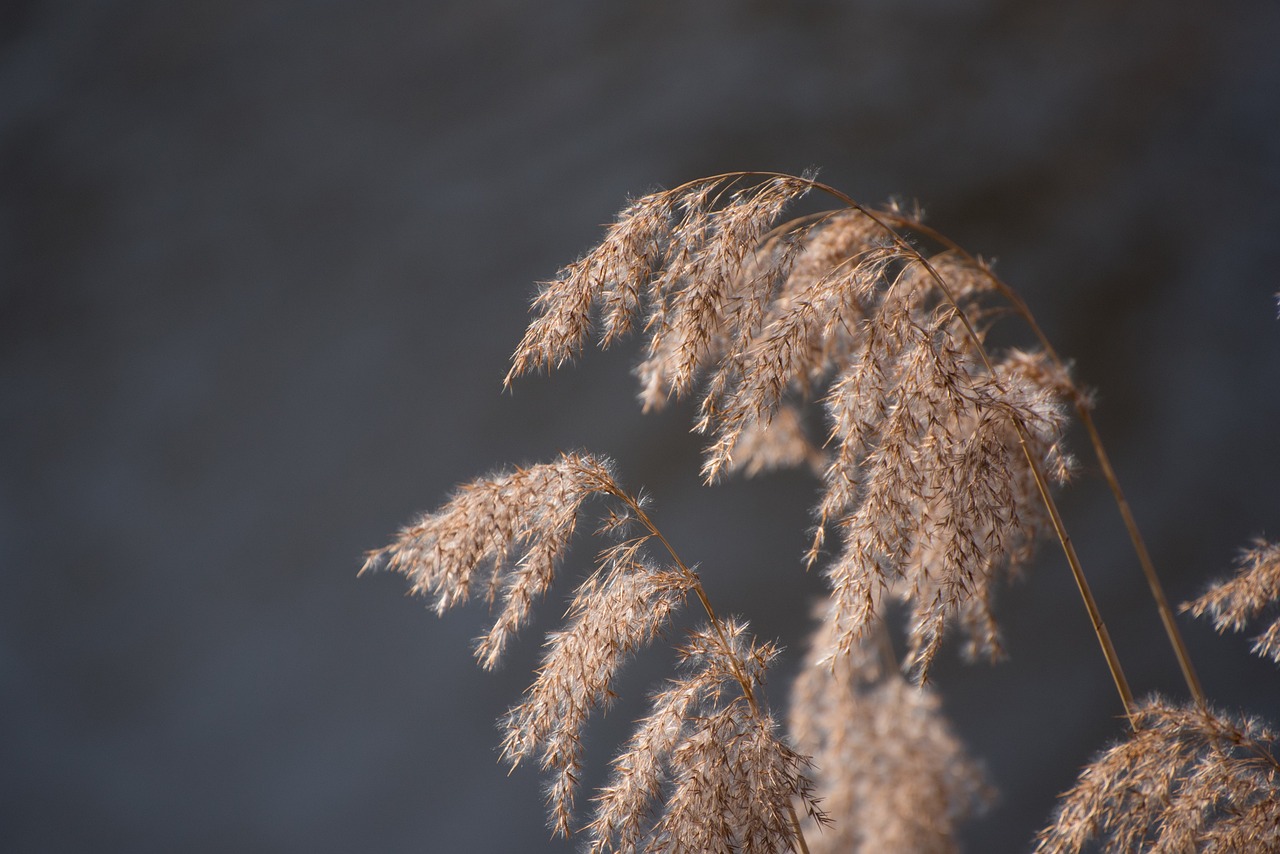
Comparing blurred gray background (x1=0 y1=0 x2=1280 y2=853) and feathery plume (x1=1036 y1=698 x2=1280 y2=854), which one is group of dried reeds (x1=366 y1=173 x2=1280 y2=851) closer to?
feathery plume (x1=1036 y1=698 x2=1280 y2=854)

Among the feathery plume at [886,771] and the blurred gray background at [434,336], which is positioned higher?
the blurred gray background at [434,336]

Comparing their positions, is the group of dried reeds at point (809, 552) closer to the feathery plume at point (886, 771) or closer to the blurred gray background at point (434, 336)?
the feathery plume at point (886, 771)

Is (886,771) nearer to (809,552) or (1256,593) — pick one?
(1256,593)

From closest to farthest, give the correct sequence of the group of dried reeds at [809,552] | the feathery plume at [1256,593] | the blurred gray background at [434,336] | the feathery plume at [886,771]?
the group of dried reeds at [809,552], the feathery plume at [1256,593], the feathery plume at [886,771], the blurred gray background at [434,336]

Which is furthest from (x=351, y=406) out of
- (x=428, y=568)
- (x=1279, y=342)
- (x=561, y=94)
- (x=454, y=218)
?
(x=1279, y=342)

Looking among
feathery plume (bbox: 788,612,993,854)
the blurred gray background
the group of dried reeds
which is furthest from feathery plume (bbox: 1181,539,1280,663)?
the blurred gray background

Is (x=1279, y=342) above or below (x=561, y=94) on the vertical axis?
below

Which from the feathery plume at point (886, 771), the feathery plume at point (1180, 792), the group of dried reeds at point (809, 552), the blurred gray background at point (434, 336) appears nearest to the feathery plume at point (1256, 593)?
the group of dried reeds at point (809, 552)

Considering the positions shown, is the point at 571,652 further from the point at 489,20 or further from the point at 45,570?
the point at 489,20

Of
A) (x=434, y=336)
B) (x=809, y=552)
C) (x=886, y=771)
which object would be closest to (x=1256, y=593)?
(x=809, y=552)
